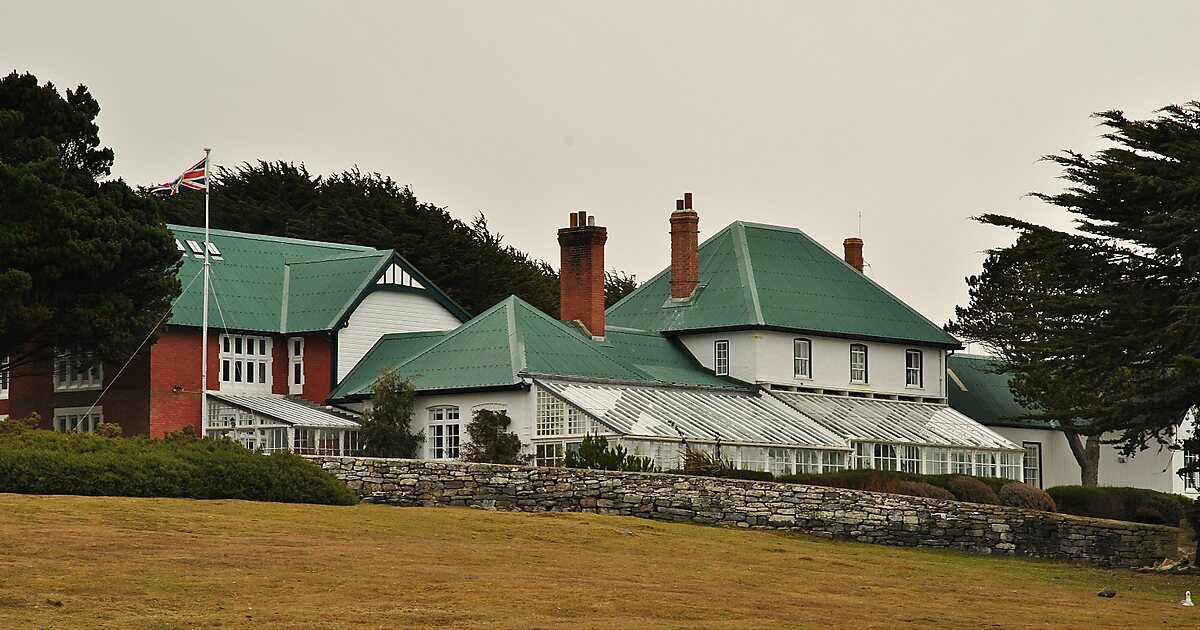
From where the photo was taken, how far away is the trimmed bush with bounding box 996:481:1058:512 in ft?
138

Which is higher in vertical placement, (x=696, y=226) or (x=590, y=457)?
(x=696, y=226)

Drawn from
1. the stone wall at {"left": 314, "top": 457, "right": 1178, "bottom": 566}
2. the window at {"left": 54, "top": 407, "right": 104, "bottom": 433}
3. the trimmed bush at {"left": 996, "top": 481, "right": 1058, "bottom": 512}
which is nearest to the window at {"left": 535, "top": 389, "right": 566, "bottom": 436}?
the stone wall at {"left": 314, "top": 457, "right": 1178, "bottom": 566}

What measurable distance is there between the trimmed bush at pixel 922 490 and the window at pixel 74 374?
802 inches

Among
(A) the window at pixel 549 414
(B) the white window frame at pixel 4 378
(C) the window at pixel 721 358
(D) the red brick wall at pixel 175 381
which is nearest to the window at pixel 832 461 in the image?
(C) the window at pixel 721 358

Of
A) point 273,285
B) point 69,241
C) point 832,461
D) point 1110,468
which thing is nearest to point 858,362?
point 832,461

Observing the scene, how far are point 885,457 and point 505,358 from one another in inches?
451

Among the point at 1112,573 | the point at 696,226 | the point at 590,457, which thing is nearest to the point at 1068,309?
the point at 1112,573

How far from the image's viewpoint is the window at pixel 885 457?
4962 cm

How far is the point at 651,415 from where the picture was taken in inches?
1730

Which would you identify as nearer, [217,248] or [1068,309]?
[1068,309]

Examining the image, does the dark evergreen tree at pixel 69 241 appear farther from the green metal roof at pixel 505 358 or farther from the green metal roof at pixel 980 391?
the green metal roof at pixel 980 391

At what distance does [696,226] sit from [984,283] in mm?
10364

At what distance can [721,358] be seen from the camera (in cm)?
5356

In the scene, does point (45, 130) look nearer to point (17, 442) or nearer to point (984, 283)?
point (17, 442)
